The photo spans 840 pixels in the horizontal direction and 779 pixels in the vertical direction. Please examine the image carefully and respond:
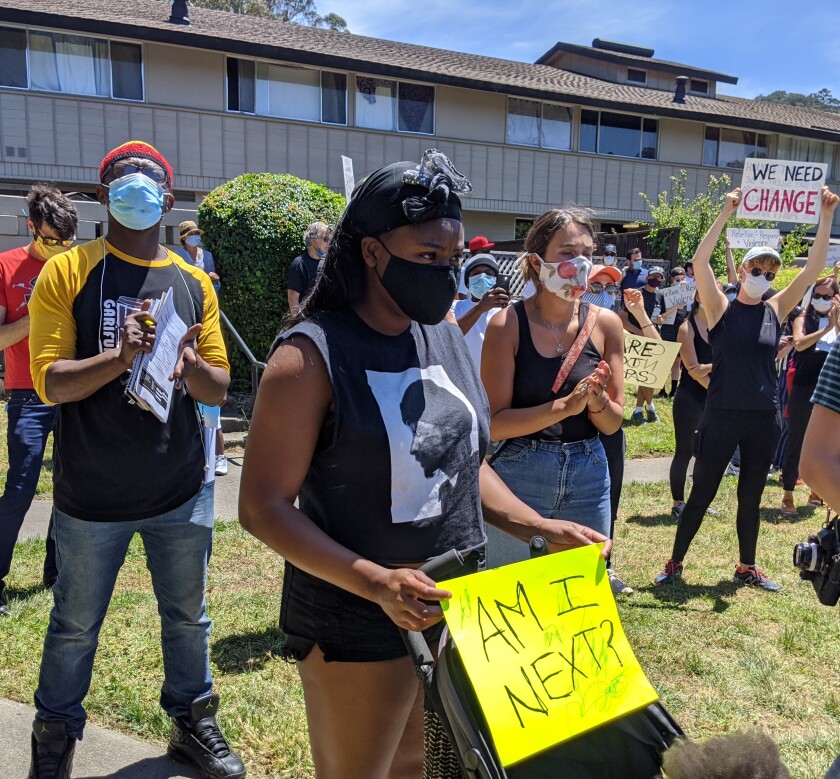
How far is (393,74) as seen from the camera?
757 inches

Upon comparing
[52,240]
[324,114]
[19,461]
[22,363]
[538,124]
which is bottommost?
[19,461]

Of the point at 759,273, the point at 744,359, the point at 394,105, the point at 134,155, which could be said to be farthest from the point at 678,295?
the point at 394,105

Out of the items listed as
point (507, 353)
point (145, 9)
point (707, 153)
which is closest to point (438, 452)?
point (507, 353)

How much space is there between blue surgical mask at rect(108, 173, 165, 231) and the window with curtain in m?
16.2

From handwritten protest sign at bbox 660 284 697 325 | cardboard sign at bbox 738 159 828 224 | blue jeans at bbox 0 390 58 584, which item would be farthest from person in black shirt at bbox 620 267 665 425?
blue jeans at bbox 0 390 58 584

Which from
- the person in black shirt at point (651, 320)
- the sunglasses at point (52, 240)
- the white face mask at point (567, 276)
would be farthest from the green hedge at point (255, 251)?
the white face mask at point (567, 276)

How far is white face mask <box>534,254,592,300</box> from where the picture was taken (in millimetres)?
3268

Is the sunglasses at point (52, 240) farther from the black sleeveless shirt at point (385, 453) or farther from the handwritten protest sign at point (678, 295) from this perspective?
the handwritten protest sign at point (678, 295)

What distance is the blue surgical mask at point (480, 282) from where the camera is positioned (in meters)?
6.04

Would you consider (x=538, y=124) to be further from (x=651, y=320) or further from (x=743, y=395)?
(x=743, y=395)

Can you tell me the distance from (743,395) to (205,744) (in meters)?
3.75

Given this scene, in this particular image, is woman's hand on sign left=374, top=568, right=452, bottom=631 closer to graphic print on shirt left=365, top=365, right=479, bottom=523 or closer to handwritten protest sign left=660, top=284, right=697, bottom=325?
graphic print on shirt left=365, top=365, right=479, bottom=523

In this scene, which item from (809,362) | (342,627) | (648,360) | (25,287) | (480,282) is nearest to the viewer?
(342,627)

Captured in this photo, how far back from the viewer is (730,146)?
25.2 meters
